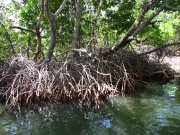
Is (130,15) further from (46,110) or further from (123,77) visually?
(46,110)

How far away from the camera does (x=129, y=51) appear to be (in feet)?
19.1

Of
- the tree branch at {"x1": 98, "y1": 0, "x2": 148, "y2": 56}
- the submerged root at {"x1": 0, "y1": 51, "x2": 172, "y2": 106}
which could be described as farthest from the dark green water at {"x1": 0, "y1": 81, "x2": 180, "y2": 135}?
the tree branch at {"x1": 98, "y1": 0, "x2": 148, "y2": 56}

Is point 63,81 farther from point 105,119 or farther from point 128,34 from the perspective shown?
point 128,34

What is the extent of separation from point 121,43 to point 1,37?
15.5 ft

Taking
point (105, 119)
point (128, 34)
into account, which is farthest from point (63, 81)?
point (128, 34)

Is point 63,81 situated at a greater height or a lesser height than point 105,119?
greater

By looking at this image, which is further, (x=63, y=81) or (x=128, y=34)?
(x=128, y=34)

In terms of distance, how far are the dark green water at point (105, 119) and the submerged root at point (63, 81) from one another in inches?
11.0

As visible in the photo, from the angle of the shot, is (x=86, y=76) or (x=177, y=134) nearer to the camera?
(x=177, y=134)

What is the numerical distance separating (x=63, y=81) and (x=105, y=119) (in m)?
1.31

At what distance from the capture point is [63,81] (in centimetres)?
424

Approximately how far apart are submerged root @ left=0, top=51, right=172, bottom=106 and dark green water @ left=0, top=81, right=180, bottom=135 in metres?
0.28

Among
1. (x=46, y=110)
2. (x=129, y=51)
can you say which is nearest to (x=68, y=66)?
(x=46, y=110)

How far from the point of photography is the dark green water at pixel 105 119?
2.96m
